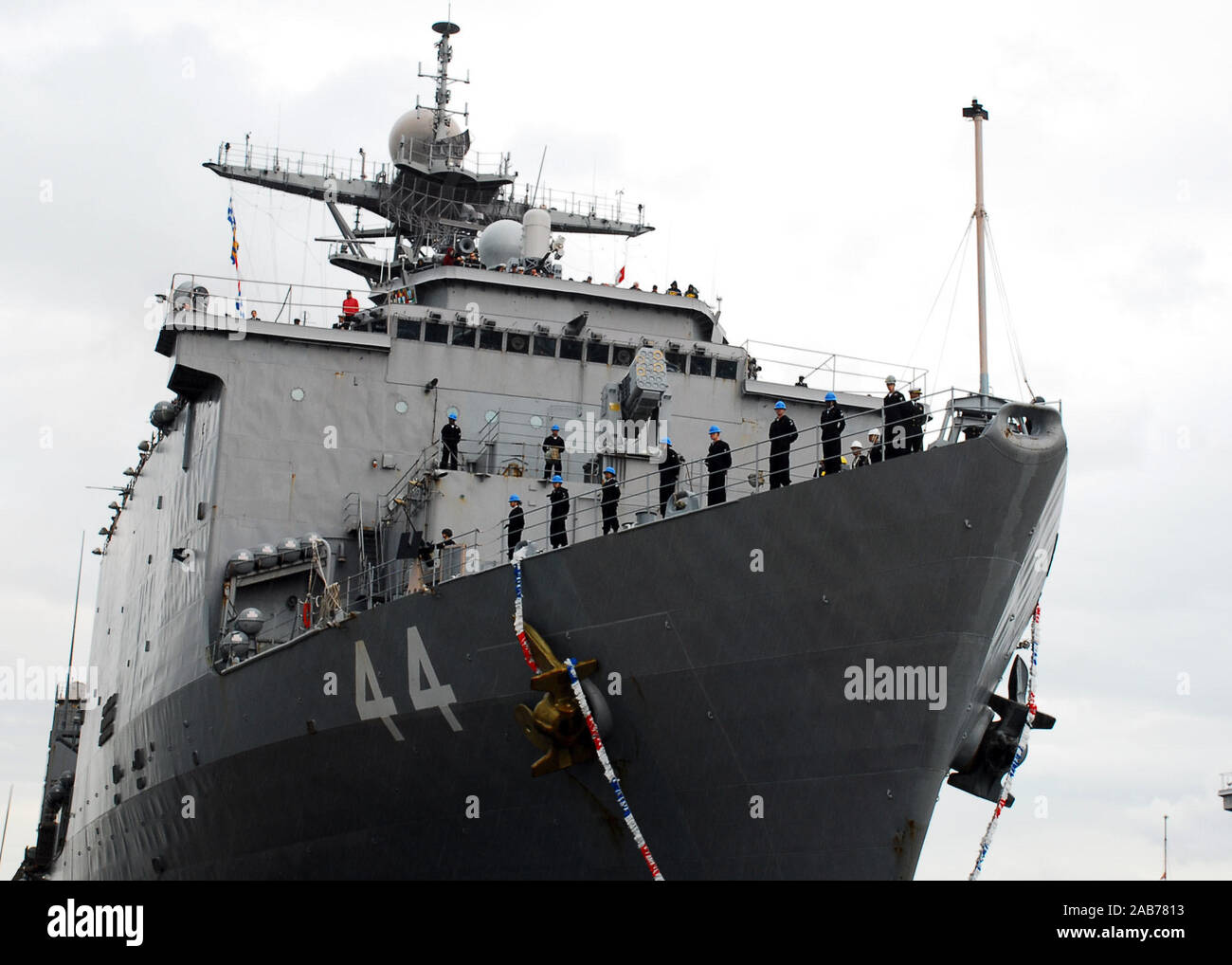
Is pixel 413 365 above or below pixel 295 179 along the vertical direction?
below

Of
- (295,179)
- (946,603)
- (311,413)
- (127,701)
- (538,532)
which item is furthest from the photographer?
(295,179)

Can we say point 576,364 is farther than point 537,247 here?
No

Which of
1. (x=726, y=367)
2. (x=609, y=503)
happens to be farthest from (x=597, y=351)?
(x=609, y=503)

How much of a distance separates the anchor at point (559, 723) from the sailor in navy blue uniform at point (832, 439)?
2.51m

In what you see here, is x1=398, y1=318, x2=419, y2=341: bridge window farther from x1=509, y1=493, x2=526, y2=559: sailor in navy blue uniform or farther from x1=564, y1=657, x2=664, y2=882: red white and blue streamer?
x1=564, y1=657, x2=664, y2=882: red white and blue streamer

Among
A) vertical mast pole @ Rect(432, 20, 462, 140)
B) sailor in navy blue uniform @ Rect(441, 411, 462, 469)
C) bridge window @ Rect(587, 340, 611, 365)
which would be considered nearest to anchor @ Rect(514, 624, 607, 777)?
sailor in navy blue uniform @ Rect(441, 411, 462, 469)

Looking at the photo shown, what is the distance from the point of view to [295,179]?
81.9 feet

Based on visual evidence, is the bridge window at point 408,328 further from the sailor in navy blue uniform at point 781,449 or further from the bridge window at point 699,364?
the sailor in navy blue uniform at point 781,449

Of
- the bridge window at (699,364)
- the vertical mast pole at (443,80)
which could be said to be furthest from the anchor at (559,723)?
the vertical mast pole at (443,80)

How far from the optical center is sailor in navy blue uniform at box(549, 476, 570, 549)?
13.3 m
